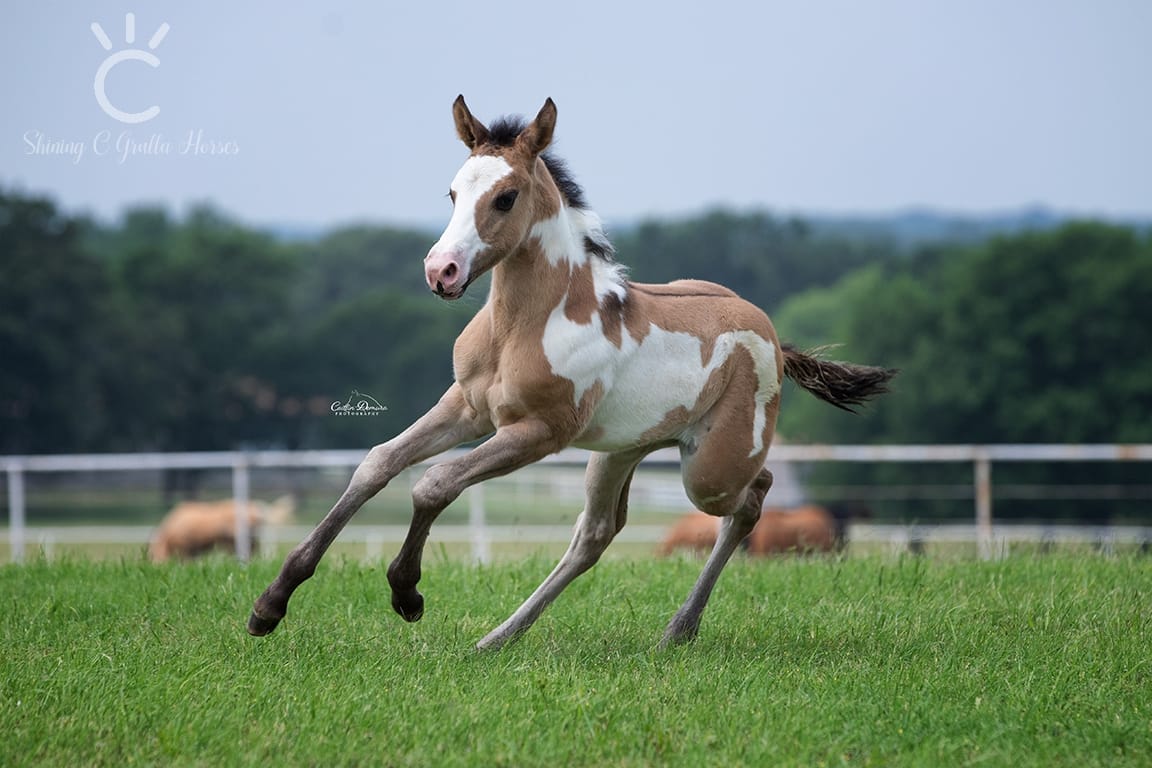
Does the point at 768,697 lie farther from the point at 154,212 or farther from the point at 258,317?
the point at 154,212

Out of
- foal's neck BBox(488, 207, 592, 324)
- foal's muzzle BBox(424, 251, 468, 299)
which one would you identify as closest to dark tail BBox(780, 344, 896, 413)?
foal's neck BBox(488, 207, 592, 324)

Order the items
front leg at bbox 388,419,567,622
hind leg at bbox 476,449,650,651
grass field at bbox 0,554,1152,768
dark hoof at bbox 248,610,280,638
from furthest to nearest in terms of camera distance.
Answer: hind leg at bbox 476,449,650,651 < dark hoof at bbox 248,610,280,638 < front leg at bbox 388,419,567,622 < grass field at bbox 0,554,1152,768

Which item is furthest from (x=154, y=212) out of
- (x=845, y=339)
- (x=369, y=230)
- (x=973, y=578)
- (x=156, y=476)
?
(x=973, y=578)

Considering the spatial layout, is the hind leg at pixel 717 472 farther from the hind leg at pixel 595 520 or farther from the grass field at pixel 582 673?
the hind leg at pixel 595 520

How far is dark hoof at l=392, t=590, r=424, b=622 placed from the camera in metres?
4.97

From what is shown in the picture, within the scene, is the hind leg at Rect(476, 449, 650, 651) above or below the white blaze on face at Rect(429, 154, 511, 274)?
below

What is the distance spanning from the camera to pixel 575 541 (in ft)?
18.5

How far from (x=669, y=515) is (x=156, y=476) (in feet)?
60.3

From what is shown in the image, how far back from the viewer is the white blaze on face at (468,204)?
4602 mm

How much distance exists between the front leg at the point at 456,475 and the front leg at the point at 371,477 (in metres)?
0.17

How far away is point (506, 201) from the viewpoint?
15.8 feet

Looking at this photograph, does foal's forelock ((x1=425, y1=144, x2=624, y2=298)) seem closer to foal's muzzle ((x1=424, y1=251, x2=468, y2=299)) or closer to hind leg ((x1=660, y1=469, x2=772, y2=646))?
foal's muzzle ((x1=424, y1=251, x2=468, y2=299))

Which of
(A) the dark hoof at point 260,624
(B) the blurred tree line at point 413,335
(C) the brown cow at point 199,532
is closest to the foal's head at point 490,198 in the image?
(A) the dark hoof at point 260,624

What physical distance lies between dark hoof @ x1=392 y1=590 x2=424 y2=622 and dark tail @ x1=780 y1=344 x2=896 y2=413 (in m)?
2.00
